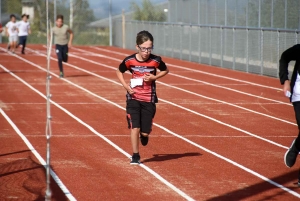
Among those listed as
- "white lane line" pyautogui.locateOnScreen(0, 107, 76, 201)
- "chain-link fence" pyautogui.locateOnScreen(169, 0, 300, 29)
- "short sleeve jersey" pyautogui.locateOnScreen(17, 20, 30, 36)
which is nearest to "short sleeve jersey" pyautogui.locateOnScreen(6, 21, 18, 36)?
"short sleeve jersey" pyautogui.locateOnScreen(17, 20, 30, 36)

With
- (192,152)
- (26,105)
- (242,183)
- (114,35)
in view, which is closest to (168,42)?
(114,35)

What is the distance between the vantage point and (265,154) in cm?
1241

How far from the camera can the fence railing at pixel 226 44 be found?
28.4 meters

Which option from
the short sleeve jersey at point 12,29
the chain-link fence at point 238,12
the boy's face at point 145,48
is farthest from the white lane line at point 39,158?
the short sleeve jersey at point 12,29

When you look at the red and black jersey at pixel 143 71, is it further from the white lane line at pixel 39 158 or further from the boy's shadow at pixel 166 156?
the white lane line at pixel 39 158

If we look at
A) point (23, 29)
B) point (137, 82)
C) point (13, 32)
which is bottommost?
point (13, 32)

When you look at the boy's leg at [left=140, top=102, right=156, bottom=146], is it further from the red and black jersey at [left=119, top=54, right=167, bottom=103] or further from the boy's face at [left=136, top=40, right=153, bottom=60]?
the boy's face at [left=136, top=40, right=153, bottom=60]

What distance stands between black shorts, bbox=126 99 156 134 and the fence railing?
1585cm

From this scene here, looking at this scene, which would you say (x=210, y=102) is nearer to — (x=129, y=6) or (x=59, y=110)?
(x=59, y=110)

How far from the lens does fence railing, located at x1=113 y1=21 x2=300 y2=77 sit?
93.2 ft

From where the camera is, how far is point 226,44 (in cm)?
3356

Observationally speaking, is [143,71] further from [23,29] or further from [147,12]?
[147,12]

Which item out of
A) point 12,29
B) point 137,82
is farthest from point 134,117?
point 12,29

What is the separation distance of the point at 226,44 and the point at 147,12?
18046 mm
